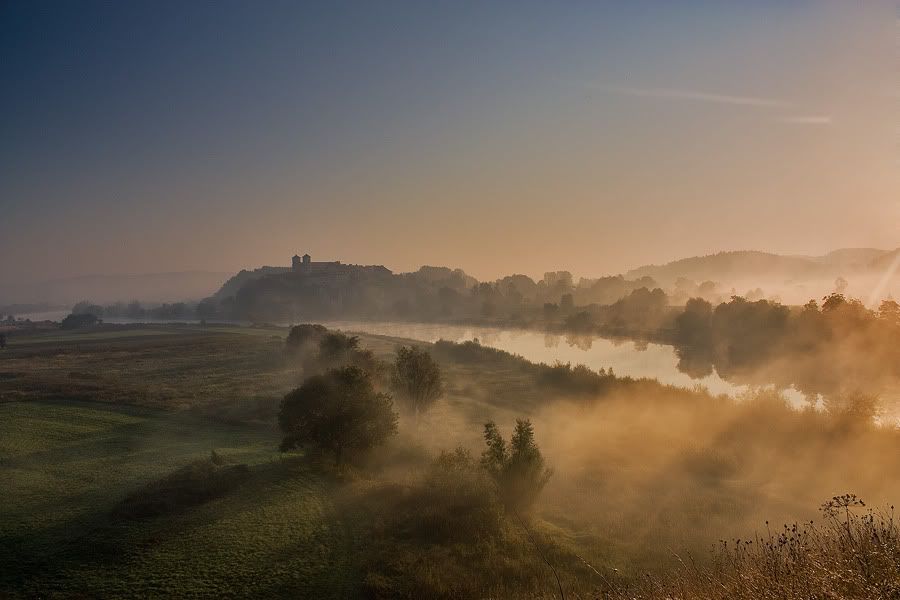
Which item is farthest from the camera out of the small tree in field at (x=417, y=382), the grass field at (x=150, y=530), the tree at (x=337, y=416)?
the small tree in field at (x=417, y=382)

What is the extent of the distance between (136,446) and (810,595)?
3628 cm

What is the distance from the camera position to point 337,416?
28.6 meters

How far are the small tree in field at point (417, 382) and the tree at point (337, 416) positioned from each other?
10371 mm

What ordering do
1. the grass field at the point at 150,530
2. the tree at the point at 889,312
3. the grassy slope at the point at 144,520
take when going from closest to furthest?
the grass field at the point at 150,530 → the grassy slope at the point at 144,520 → the tree at the point at 889,312

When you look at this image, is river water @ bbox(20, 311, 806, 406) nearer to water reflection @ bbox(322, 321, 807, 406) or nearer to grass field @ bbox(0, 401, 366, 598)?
water reflection @ bbox(322, 321, 807, 406)

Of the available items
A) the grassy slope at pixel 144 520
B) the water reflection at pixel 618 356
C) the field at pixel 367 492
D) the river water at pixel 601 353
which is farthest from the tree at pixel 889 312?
the grassy slope at pixel 144 520

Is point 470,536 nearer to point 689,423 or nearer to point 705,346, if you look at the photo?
point 689,423

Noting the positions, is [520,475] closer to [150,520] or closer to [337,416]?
[337,416]

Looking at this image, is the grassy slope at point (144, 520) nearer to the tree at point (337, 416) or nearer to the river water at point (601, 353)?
the tree at point (337, 416)

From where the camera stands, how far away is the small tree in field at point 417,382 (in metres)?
41.0

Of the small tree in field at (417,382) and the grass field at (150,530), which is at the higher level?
the small tree in field at (417,382)

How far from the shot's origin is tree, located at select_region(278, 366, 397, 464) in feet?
92.5

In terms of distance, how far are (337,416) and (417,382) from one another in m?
13.0

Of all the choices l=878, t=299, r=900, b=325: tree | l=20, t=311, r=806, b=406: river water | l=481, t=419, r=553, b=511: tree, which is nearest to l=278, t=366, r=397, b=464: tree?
l=481, t=419, r=553, b=511: tree
